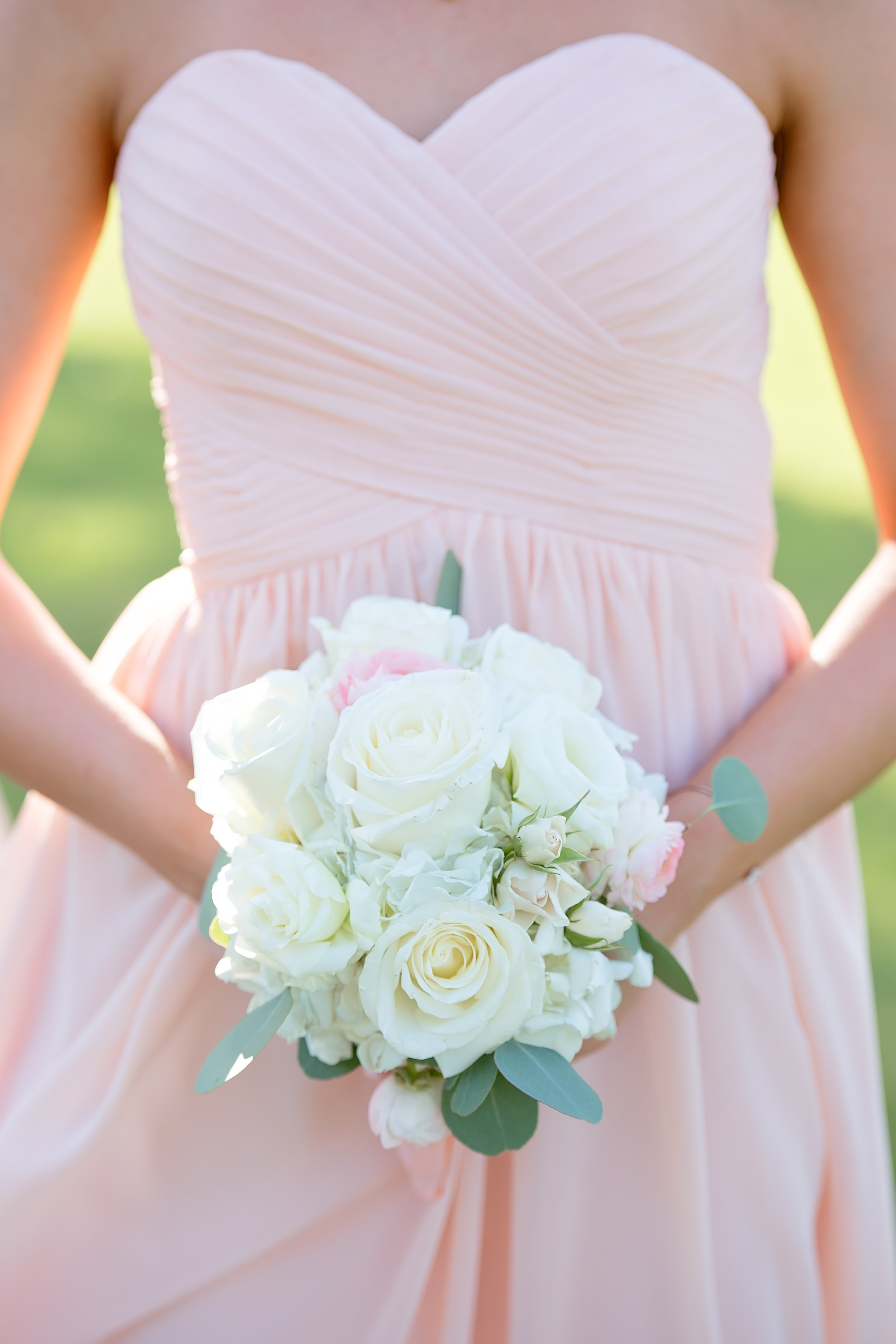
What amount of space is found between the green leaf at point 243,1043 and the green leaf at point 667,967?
1.01ft

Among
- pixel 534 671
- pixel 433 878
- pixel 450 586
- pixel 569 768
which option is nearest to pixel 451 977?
pixel 433 878

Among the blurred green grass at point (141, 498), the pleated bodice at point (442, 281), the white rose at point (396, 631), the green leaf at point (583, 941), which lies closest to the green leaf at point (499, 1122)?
the green leaf at point (583, 941)

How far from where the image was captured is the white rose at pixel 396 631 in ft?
3.71

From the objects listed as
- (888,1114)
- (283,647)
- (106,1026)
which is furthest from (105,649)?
(888,1114)

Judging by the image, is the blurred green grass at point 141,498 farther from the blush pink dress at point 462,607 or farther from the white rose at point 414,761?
the white rose at point 414,761

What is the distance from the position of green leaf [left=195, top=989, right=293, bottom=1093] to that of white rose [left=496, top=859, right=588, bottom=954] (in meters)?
0.20

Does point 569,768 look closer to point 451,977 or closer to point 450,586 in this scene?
point 451,977

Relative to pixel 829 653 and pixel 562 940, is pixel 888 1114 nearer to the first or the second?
pixel 829 653

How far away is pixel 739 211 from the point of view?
1.38 metres

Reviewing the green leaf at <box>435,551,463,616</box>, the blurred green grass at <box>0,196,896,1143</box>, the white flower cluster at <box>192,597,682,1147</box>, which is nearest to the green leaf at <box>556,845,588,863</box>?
the white flower cluster at <box>192,597,682,1147</box>

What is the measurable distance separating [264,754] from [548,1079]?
0.32 meters

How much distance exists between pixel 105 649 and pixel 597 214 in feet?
2.51

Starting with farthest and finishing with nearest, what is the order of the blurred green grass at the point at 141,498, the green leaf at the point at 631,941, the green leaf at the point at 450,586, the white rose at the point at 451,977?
1. the blurred green grass at the point at 141,498
2. the green leaf at the point at 450,586
3. the green leaf at the point at 631,941
4. the white rose at the point at 451,977

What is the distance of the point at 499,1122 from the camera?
1000 mm
